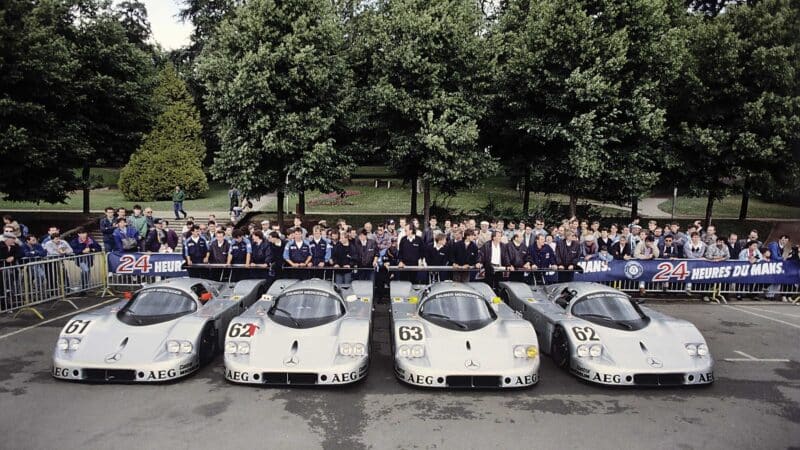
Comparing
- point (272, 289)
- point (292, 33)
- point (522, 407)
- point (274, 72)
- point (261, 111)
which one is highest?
point (292, 33)

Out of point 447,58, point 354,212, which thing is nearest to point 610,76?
point 447,58

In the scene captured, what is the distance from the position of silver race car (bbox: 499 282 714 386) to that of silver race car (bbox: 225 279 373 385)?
360cm

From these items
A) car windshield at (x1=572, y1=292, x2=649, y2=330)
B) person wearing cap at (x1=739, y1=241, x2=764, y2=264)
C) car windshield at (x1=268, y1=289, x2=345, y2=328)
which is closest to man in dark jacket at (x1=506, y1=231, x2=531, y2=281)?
car windshield at (x1=572, y1=292, x2=649, y2=330)

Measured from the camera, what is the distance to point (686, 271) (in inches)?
647

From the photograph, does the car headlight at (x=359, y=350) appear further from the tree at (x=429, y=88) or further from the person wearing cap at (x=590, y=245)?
the tree at (x=429, y=88)

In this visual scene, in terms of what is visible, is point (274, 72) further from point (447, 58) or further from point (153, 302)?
point (153, 302)

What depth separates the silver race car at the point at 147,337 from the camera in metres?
8.91

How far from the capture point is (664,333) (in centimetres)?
982

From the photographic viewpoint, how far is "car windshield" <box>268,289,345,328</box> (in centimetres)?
991

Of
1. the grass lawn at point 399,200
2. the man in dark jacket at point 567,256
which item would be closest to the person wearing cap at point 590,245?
the man in dark jacket at point 567,256

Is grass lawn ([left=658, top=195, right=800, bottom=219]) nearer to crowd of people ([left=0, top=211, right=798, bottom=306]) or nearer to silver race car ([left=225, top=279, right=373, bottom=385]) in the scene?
crowd of people ([left=0, top=211, right=798, bottom=306])

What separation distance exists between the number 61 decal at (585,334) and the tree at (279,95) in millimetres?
15275

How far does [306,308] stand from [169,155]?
99.2ft

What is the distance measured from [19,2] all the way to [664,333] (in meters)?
26.9
